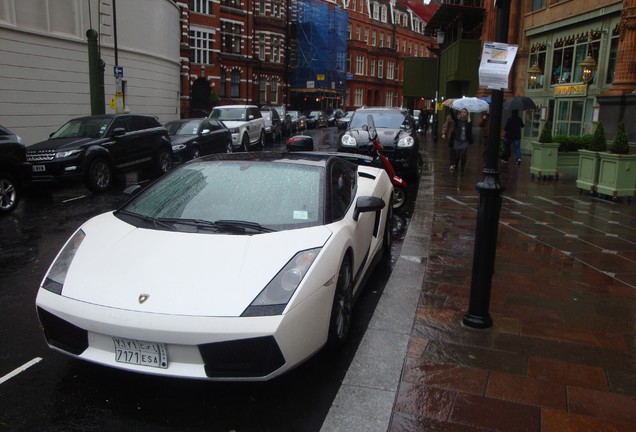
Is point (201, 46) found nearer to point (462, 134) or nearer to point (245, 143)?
point (245, 143)

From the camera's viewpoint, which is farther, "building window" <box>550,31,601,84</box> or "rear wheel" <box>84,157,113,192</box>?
"building window" <box>550,31,601,84</box>

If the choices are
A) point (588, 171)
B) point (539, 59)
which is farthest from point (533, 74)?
point (588, 171)

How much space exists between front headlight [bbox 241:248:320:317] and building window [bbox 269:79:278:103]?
5719cm

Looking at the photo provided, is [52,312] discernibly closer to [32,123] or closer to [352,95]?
[32,123]

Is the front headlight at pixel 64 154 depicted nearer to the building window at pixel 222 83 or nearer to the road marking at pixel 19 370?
the road marking at pixel 19 370

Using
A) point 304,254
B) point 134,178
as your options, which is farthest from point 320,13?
point 304,254

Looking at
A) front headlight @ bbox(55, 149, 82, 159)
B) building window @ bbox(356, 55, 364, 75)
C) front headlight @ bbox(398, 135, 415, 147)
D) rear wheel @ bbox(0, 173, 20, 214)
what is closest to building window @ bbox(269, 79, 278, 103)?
building window @ bbox(356, 55, 364, 75)

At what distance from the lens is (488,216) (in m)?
4.29

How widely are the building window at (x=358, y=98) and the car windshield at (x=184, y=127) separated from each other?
62.3 meters

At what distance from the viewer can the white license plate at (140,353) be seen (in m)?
3.10

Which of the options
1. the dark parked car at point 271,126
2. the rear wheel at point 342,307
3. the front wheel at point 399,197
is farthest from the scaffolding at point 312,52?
the rear wheel at point 342,307

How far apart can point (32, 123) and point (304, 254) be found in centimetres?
1891

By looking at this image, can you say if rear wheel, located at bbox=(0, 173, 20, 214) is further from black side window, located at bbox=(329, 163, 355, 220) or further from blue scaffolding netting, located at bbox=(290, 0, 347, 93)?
blue scaffolding netting, located at bbox=(290, 0, 347, 93)

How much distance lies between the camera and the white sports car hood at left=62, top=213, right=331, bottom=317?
3.17m
